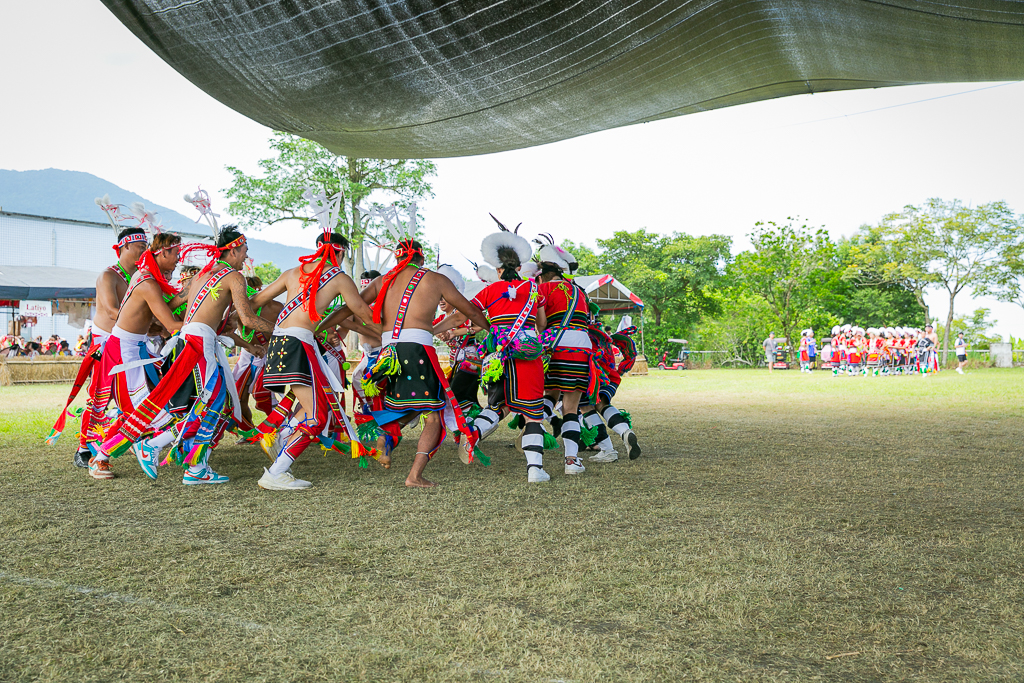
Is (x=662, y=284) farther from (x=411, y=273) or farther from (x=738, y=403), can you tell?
(x=411, y=273)

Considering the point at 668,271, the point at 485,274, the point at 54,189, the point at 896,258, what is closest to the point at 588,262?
the point at 668,271

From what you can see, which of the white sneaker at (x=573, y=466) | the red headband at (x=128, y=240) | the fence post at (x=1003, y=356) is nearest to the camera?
the white sneaker at (x=573, y=466)

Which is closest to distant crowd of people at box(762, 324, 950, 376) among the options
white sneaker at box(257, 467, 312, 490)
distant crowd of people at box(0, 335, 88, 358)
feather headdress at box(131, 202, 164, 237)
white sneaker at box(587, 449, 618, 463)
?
white sneaker at box(587, 449, 618, 463)

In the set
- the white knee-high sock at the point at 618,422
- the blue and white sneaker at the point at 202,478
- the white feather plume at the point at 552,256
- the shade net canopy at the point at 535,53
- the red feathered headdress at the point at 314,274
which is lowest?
the blue and white sneaker at the point at 202,478

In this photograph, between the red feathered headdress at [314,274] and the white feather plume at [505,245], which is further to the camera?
the white feather plume at [505,245]

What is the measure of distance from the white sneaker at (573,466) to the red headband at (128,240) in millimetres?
3687

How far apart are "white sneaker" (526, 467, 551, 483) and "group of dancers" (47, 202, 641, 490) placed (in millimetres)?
11

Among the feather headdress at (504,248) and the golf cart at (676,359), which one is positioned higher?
the feather headdress at (504,248)

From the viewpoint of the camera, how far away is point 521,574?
289cm

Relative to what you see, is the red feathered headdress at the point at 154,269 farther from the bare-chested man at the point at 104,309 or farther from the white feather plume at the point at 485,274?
the white feather plume at the point at 485,274

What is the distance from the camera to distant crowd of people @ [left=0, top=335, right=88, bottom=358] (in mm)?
21347

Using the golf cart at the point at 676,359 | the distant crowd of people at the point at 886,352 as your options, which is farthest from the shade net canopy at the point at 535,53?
the golf cart at the point at 676,359

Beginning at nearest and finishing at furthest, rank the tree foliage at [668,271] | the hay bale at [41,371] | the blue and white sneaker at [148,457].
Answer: the blue and white sneaker at [148,457], the hay bale at [41,371], the tree foliage at [668,271]

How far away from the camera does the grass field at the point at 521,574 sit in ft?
6.86
